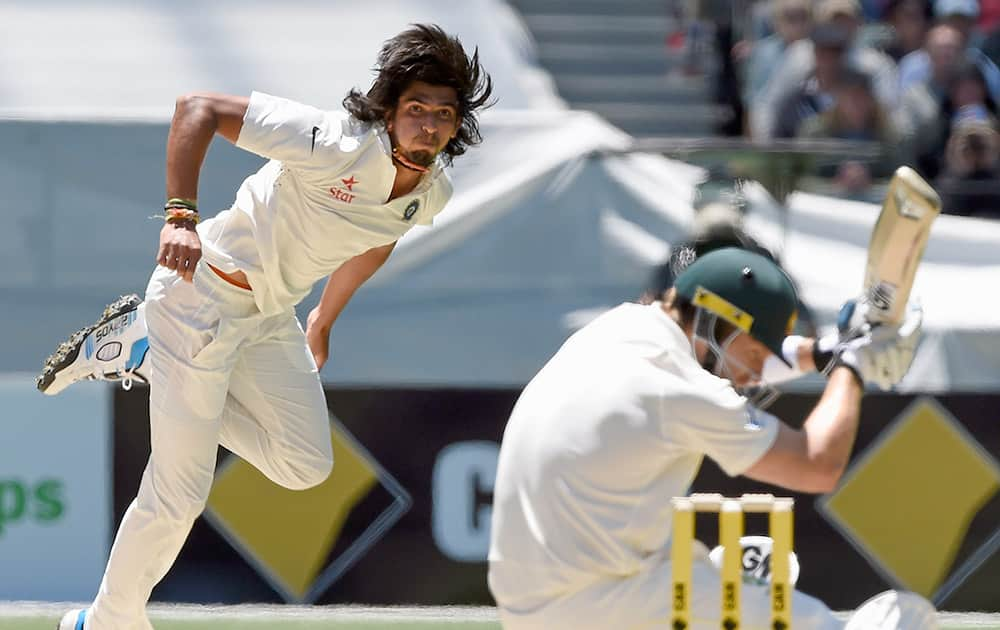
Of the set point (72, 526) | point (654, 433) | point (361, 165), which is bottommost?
point (72, 526)

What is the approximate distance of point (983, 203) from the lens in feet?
28.6

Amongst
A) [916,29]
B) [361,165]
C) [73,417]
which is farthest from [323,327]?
[916,29]

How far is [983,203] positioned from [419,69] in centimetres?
463

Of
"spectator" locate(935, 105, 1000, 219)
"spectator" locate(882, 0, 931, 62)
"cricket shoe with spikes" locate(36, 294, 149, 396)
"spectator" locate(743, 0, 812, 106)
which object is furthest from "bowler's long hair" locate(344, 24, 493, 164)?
"spectator" locate(882, 0, 931, 62)

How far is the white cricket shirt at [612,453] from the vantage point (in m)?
3.65

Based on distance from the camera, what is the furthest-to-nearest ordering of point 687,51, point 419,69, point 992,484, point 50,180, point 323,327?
point 687,51 → point 50,180 → point 992,484 → point 323,327 → point 419,69

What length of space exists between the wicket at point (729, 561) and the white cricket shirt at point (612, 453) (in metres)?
0.12

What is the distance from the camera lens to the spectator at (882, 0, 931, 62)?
35.8ft

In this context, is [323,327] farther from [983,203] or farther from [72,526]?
[983,203]

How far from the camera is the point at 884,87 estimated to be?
403 inches

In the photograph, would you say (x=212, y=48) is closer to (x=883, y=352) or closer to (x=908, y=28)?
(x=908, y=28)

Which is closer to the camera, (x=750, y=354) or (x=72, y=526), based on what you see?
(x=750, y=354)

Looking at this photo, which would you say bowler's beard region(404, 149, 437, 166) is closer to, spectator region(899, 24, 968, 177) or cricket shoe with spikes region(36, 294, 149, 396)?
A: cricket shoe with spikes region(36, 294, 149, 396)

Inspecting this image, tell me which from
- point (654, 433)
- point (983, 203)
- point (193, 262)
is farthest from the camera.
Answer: point (983, 203)
